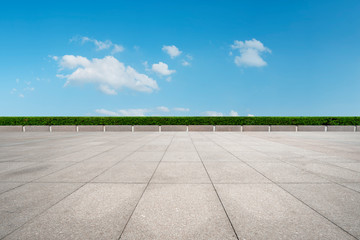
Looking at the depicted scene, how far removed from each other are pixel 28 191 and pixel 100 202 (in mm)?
1853

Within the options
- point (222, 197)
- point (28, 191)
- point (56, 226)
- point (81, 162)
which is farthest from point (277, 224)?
point (81, 162)

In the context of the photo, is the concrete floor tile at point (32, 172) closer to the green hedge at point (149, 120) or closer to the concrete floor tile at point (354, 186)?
the concrete floor tile at point (354, 186)

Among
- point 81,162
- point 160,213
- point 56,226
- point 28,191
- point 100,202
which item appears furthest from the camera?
point 81,162

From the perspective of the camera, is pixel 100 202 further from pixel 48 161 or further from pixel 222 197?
pixel 48 161

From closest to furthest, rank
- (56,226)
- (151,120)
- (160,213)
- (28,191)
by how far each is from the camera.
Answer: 1. (56,226)
2. (160,213)
3. (28,191)
4. (151,120)

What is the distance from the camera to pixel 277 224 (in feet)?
8.19

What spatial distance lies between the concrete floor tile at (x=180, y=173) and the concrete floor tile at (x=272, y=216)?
827 millimetres

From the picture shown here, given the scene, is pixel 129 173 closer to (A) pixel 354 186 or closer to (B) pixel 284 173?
(B) pixel 284 173

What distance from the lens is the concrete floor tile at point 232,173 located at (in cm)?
423

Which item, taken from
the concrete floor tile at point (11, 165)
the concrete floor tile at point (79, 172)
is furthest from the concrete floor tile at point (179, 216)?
the concrete floor tile at point (11, 165)

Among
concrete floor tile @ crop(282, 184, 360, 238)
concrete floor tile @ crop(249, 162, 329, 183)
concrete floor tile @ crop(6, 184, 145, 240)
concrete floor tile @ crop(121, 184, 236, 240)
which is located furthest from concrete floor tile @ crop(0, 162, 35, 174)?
concrete floor tile @ crop(282, 184, 360, 238)

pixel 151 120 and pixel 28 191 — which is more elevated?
pixel 151 120

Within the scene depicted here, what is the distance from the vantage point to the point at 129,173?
477 cm

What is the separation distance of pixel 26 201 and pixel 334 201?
19.0 ft
